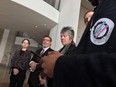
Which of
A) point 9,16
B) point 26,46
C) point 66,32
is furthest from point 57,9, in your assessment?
point 66,32

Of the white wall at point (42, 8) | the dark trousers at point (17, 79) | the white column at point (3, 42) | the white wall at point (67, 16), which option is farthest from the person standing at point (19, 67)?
the white column at point (3, 42)

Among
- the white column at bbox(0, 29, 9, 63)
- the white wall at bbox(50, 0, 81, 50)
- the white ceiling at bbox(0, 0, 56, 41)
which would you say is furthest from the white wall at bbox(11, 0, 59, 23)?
A: the white column at bbox(0, 29, 9, 63)

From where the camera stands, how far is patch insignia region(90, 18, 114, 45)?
20.8 inches

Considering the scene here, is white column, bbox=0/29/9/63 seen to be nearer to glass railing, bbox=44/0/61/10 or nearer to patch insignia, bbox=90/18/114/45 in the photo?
glass railing, bbox=44/0/61/10

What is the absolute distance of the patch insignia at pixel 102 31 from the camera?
53 cm

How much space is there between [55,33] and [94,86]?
728 centimetres

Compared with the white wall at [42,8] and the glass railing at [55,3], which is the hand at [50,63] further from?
the glass railing at [55,3]

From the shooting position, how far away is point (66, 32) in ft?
8.09

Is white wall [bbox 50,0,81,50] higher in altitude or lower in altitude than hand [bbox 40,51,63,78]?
higher

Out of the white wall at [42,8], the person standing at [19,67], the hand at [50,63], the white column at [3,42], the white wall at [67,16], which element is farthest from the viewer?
the white column at [3,42]

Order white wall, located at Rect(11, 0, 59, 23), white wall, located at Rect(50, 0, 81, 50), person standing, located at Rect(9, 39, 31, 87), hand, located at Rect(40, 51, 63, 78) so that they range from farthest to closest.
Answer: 1. white wall, located at Rect(50, 0, 81, 50)
2. white wall, located at Rect(11, 0, 59, 23)
3. person standing, located at Rect(9, 39, 31, 87)
4. hand, located at Rect(40, 51, 63, 78)

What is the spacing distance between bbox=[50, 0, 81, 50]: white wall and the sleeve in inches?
251

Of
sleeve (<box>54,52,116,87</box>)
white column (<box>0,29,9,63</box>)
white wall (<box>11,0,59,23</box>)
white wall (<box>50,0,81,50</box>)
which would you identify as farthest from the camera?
white column (<box>0,29,9,63</box>)

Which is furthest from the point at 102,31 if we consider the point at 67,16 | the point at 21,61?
the point at 67,16
